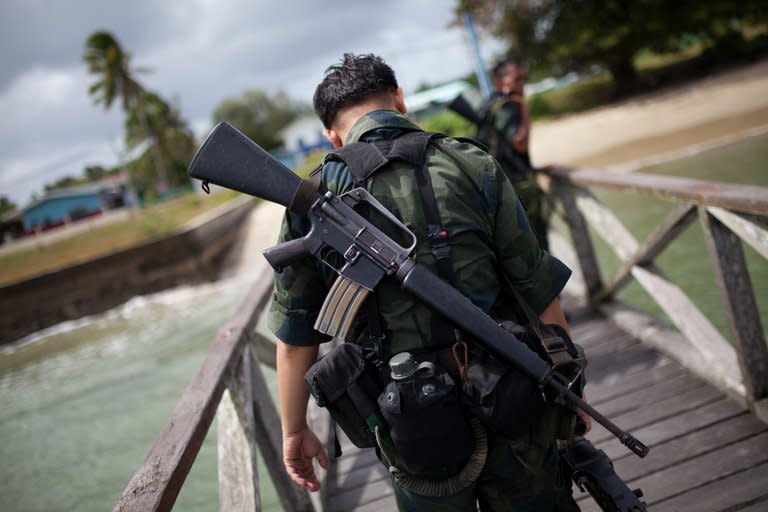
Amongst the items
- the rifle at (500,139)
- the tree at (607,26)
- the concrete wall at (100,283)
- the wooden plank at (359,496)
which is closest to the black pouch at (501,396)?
the wooden plank at (359,496)

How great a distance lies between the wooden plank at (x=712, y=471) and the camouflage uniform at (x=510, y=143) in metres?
1.82

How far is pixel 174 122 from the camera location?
166 ft

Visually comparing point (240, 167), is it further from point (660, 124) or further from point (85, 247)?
point (85, 247)

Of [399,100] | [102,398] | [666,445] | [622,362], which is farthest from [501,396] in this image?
[102,398]

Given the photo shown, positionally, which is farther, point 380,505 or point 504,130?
point 504,130

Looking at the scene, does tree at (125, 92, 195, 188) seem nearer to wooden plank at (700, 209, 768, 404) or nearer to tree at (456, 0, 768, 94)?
tree at (456, 0, 768, 94)

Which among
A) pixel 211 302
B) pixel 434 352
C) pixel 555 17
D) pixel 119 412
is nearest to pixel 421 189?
pixel 434 352

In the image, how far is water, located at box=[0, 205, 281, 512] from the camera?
5281 mm

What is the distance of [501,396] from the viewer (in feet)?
4.42

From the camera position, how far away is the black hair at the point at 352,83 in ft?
4.95

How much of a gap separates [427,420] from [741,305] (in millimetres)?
1838

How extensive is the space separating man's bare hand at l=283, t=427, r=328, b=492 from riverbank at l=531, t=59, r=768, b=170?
44.1 feet

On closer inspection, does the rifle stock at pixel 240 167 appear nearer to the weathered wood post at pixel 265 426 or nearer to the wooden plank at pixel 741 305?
the weathered wood post at pixel 265 426

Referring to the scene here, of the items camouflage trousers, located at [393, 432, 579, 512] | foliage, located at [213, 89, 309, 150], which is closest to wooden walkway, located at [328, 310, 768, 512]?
camouflage trousers, located at [393, 432, 579, 512]
